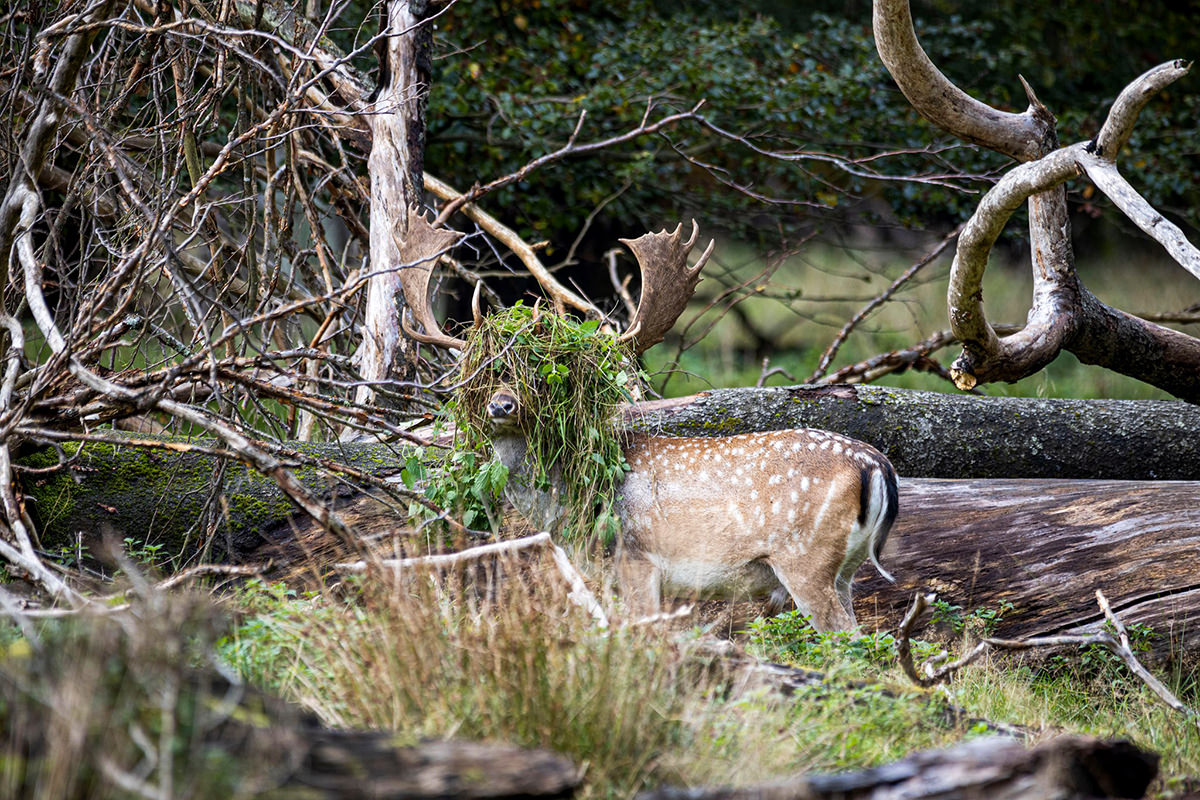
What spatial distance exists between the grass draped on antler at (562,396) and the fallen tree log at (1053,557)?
1.41m

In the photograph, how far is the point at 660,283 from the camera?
5.12 meters

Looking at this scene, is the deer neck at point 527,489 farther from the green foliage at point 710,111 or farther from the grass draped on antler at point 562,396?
the green foliage at point 710,111

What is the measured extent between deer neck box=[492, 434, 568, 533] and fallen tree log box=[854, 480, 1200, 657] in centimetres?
151

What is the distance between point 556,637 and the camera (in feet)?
9.29

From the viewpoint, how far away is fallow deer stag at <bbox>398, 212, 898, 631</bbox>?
179 inches

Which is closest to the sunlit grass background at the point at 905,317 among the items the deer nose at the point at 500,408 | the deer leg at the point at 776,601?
the deer leg at the point at 776,601

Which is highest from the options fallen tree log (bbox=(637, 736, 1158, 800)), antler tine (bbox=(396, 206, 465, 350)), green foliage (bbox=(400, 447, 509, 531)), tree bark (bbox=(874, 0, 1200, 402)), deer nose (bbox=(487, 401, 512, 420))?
A: tree bark (bbox=(874, 0, 1200, 402))

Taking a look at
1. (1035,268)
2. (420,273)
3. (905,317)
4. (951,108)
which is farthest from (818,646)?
(905,317)

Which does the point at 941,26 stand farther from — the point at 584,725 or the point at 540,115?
the point at 584,725

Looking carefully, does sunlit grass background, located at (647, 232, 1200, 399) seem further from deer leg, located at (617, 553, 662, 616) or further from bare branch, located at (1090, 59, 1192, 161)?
bare branch, located at (1090, 59, 1192, 161)

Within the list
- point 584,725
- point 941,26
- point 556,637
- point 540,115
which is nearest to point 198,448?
point 556,637

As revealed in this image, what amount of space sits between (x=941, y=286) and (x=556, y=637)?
11928 millimetres

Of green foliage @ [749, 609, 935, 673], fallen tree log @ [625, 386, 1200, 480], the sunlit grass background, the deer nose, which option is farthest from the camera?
the sunlit grass background

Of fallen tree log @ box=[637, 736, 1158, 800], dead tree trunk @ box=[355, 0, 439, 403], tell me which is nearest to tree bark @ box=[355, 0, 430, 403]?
dead tree trunk @ box=[355, 0, 439, 403]
